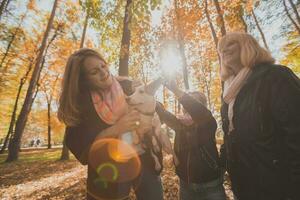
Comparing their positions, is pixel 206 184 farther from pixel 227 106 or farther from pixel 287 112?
pixel 287 112

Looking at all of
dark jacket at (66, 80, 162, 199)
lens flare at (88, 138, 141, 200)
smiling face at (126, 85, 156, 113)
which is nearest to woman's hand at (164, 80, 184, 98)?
smiling face at (126, 85, 156, 113)

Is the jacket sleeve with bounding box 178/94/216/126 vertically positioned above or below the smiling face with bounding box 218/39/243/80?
below

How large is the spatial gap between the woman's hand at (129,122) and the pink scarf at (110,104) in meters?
0.13

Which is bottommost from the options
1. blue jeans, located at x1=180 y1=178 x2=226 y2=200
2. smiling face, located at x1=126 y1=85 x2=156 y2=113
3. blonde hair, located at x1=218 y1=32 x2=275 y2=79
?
blue jeans, located at x1=180 y1=178 x2=226 y2=200

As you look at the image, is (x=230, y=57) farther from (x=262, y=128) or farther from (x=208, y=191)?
(x=208, y=191)

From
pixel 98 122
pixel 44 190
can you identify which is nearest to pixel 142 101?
pixel 98 122

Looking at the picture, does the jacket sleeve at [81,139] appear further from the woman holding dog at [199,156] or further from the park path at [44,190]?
the park path at [44,190]

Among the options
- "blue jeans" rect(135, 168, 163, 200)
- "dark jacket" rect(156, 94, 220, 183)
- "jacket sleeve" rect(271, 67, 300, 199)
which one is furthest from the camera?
"dark jacket" rect(156, 94, 220, 183)

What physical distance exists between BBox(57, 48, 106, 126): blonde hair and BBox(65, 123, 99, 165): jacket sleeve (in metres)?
0.07

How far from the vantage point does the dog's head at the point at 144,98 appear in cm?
229

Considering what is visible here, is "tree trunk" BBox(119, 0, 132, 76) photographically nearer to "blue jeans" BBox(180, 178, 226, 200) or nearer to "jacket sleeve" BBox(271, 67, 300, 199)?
"blue jeans" BBox(180, 178, 226, 200)

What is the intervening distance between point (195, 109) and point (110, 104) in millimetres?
1168

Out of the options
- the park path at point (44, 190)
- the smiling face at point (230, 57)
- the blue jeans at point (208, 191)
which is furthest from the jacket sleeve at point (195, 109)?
the park path at point (44, 190)

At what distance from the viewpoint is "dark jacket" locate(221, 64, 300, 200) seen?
5.84 feet
